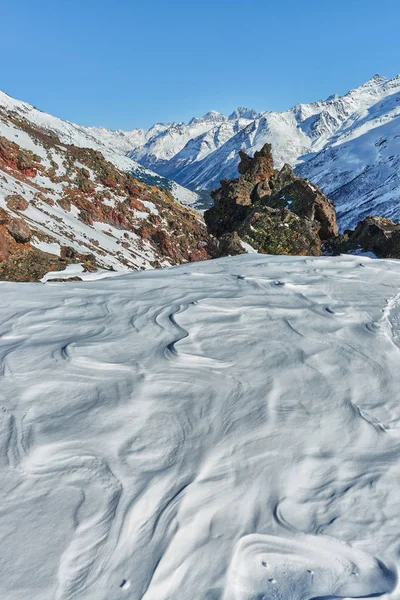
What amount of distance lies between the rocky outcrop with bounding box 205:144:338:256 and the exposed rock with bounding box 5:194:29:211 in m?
11.3

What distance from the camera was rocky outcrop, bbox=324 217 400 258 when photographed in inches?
958

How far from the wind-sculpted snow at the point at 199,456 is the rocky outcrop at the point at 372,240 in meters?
19.9

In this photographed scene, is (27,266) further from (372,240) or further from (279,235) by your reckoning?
(372,240)

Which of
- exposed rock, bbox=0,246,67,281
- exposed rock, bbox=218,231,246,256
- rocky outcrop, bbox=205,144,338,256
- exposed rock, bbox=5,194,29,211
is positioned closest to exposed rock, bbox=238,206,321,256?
rocky outcrop, bbox=205,144,338,256

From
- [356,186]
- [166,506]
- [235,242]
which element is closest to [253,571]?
[166,506]

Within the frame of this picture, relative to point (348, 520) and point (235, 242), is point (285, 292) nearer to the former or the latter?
point (348, 520)

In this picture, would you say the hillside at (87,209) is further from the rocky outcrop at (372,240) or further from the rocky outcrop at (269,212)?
the rocky outcrop at (372,240)

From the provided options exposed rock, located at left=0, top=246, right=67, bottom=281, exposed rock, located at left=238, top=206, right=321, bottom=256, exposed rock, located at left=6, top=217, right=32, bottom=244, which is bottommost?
exposed rock, located at left=0, top=246, right=67, bottom=281

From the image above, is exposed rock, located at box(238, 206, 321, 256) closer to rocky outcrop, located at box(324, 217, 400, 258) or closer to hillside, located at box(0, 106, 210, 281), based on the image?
rocky outcrop, located at box(324, 217, 400, 258)

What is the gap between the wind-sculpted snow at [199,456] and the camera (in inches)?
108

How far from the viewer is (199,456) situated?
3.55m

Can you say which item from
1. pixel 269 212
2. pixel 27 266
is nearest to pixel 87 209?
pixel 269 212

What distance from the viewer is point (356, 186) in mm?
189500

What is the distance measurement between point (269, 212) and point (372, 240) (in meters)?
6.19
